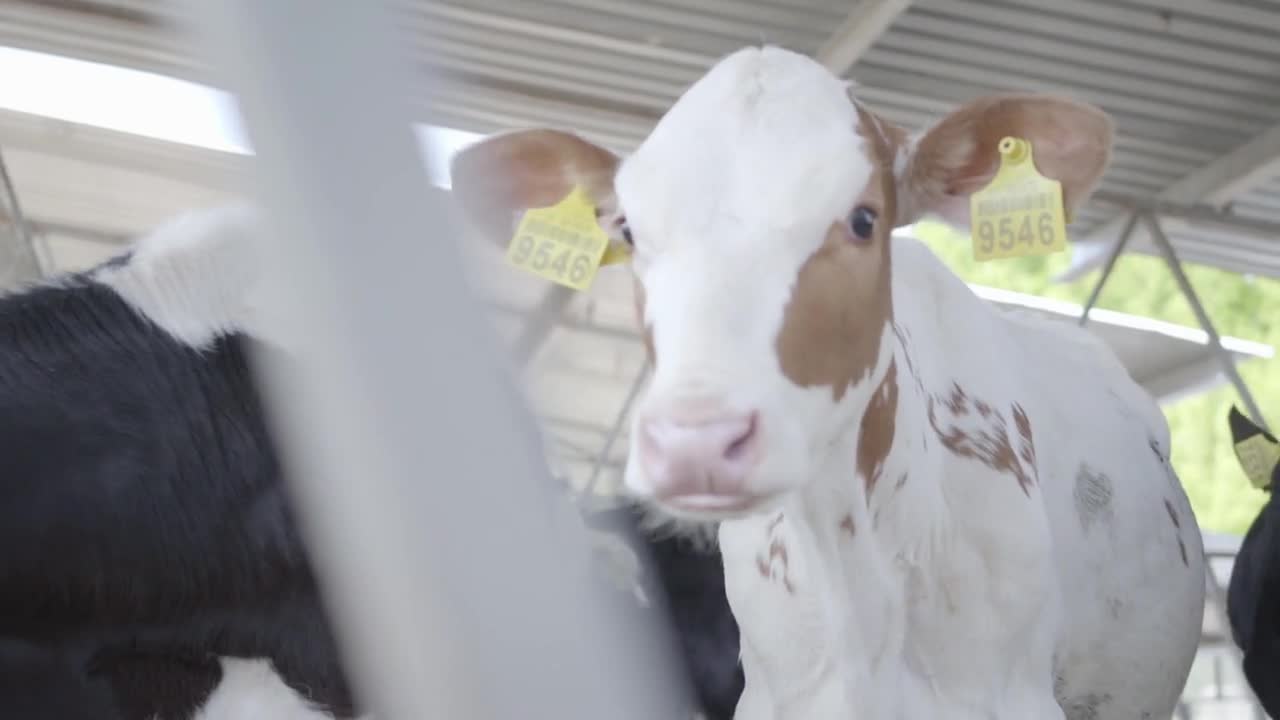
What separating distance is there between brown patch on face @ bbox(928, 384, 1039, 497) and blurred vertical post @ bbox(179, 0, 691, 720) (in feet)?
7.40

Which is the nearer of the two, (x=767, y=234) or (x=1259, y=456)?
(x=767, y=234)

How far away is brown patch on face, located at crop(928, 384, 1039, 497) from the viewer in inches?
109

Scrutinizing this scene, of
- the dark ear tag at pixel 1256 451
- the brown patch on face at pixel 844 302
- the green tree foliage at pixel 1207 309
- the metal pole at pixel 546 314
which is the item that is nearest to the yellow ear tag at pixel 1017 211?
the brown patch on face at pixel 844 302

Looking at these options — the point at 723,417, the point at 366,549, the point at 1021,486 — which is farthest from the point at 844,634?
the point at 366,549

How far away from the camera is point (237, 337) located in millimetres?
2969

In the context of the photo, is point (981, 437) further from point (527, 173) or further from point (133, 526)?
point (133, 526)

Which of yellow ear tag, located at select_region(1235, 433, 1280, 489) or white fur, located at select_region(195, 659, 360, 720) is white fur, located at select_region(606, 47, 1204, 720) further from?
yellow ear tag, located at select_region(1235, 433, 1280, 489)

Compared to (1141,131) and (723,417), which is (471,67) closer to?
(1141,131)

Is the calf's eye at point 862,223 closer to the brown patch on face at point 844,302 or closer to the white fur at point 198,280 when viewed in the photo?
the brown patch on face at point 844,302

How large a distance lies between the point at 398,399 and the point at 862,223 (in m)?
1.87

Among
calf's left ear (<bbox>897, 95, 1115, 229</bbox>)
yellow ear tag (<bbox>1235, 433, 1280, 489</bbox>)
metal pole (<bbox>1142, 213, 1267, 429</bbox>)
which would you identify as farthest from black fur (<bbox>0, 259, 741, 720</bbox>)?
metal pole (<bbox>1142, 213, 1267, 429</bbox>)

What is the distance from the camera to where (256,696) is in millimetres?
2719

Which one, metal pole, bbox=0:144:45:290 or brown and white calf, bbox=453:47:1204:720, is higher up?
metal pole, bbox=0:144:45:290

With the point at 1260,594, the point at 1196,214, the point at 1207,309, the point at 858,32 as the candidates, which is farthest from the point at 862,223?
the point at 1207,309
